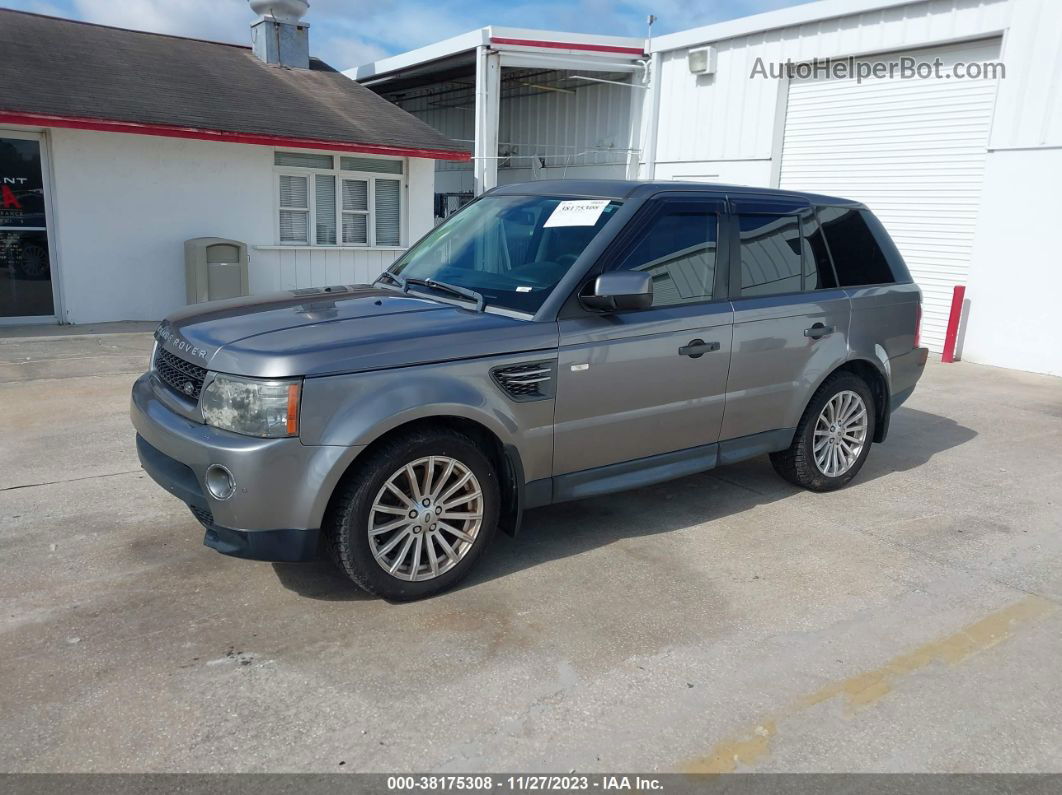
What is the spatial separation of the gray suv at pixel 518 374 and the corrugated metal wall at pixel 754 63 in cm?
777

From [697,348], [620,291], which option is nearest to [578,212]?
[620,291]

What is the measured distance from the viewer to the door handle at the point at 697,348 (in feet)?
15.1

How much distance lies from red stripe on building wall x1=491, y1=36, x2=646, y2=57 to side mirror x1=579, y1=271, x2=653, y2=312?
14189mm

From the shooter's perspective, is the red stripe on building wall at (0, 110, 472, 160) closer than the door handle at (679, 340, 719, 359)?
No

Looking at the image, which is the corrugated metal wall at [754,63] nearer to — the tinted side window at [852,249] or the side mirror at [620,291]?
the tinted side window at [852,249]

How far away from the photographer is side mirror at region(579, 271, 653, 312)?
4070 millimetres

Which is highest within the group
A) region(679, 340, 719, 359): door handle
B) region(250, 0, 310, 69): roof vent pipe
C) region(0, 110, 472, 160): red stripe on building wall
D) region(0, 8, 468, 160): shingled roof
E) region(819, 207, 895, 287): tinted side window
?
region(250, 0, 310, 69): roof vent pipe

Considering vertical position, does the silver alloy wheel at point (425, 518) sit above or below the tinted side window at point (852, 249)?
below

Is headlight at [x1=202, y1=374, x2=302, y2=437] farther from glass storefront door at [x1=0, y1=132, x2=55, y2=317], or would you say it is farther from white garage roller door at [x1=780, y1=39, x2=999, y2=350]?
white garage roller door at [x1=780, y1=39, x2=999, y2=350]

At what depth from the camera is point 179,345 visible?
156 inches

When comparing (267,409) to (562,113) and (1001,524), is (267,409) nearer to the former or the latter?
(1001,524)

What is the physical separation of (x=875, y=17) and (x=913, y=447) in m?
8.42

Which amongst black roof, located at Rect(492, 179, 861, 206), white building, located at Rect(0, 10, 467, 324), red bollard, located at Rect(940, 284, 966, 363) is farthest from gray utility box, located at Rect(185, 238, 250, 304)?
red bollard, located at Rect(940, 284, 966, 363)

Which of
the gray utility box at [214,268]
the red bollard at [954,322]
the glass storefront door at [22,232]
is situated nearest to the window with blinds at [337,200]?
the gray utility box at [214,268]
